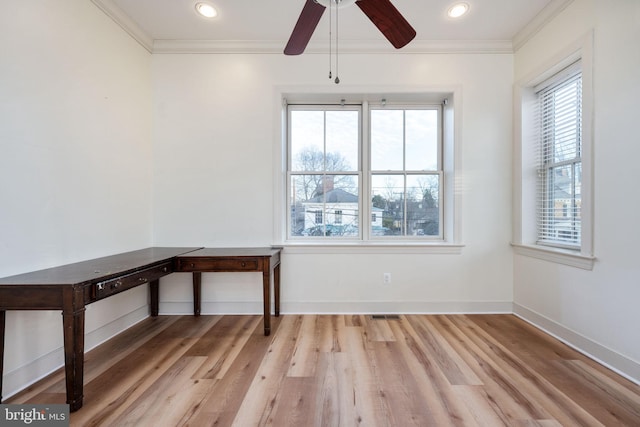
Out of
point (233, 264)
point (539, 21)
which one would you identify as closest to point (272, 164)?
point (233, 264)

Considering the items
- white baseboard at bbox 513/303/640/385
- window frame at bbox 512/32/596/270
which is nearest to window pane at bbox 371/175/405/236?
window frame at bbox 512/32/596/270

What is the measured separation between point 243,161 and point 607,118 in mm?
3009

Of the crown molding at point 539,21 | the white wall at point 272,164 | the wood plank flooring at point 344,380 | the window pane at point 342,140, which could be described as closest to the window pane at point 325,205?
the window pane at point 342,140

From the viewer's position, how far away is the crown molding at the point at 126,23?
2252 mm

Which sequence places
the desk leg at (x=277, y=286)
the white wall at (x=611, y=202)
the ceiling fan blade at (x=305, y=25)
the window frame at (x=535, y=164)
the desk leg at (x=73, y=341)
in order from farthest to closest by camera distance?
the desk leg at (x=277, y=286) < the window frame at (x=535, y=164) < the white wall at (x=611, y=202) < the ceiling fan blade at (x=305, y=25) < the desk leg at (x=73, y=341)

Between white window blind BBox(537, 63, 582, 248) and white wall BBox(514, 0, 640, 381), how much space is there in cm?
27

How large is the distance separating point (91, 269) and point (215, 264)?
0.83m

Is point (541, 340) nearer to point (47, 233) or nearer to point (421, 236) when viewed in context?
point (421, 236)

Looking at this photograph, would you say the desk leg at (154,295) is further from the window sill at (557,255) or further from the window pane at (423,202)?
the window sill at (557,255)

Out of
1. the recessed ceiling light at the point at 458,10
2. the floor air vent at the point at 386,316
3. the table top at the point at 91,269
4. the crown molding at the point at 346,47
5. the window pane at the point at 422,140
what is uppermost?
the recessed ceiling light at the point at 458,10

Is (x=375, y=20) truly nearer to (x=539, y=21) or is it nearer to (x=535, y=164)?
(x=539, y=21)

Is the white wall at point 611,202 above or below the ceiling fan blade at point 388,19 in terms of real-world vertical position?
below

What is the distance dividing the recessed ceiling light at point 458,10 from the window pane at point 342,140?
119 cm

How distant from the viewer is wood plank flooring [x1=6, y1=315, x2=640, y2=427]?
146 centimetres
